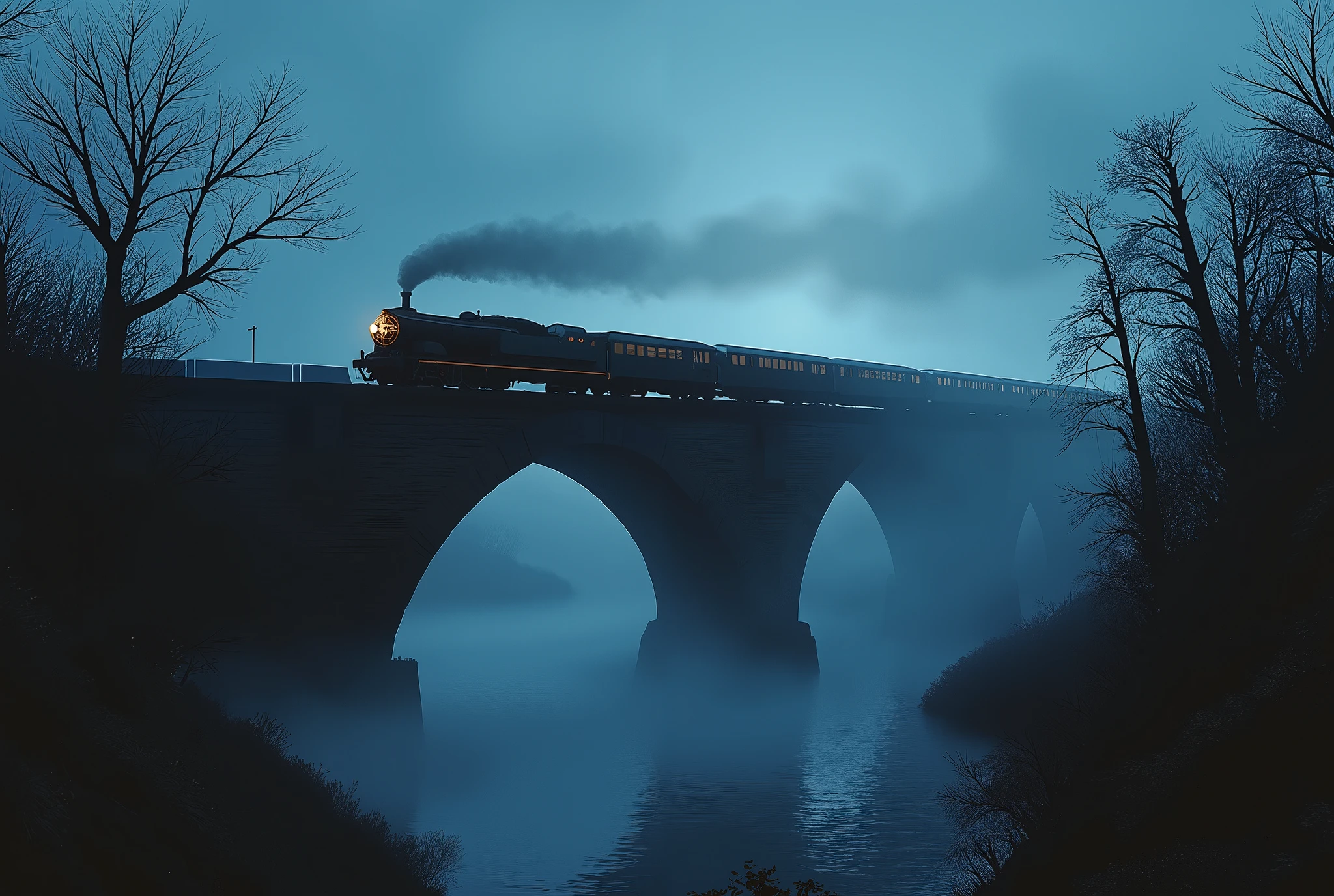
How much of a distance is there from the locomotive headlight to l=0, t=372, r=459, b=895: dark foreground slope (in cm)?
641

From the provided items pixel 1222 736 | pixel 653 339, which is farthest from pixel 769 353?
pixel 1222 736

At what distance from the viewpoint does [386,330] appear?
28.8 meters

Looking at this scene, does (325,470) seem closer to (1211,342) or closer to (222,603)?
(222,603)

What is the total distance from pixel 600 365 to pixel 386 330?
7784mm

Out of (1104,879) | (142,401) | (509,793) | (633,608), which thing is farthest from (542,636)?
A: (1104,879)

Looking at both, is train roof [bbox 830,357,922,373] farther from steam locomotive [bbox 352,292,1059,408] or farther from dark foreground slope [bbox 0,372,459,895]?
dark foreground slope [bbox 0,372,459,895]

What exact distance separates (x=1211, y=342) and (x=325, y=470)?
21755mm

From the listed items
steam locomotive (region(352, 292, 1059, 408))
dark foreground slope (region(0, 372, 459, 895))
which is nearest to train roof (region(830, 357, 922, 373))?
steam locomotive (region(352, 292, 1059, 408))

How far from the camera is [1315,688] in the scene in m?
10.2

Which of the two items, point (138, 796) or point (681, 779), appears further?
point (681, 779)

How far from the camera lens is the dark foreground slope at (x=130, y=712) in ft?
29.5

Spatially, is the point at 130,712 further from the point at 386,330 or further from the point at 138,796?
the point at 386,330

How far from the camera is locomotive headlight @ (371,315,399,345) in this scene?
2853 centimetres

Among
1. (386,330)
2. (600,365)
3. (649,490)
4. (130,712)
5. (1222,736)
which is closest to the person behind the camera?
(1222,736)
